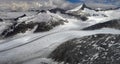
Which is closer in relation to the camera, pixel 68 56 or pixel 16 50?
pixel 68 56

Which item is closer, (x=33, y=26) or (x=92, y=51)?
(x=92, y=51)

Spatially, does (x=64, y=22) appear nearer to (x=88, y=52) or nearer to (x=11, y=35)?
(x=11, y=35)

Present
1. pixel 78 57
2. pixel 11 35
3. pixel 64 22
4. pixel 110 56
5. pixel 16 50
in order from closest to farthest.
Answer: pixel 110 56
pixel 78 57
pixel 16 50
pixel 11 35
pixel 64 22

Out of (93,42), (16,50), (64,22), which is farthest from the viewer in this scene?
(64,22)

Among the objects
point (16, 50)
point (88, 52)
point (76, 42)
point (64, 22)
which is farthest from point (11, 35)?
point (88, 52)

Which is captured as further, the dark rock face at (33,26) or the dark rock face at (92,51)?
the dark rock face at (33,26)

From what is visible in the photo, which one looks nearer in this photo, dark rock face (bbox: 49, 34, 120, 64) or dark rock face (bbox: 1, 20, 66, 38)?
dark rock face (bbox: 49, 34, 120, 64)

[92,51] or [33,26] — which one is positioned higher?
[33,26]
